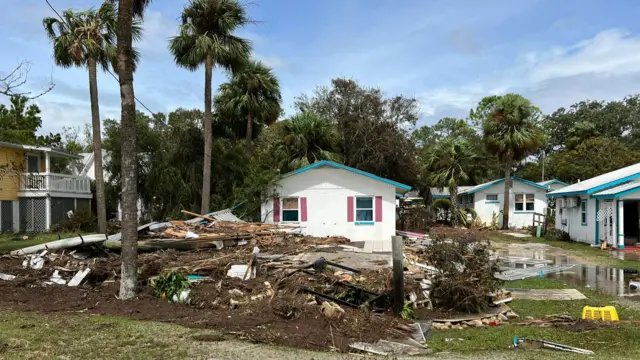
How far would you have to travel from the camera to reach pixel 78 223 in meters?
26.7

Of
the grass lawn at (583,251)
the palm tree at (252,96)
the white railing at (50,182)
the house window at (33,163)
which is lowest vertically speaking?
the grass lawn at (583,251)

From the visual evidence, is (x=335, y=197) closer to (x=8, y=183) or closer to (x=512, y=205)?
(x=8, y=183)

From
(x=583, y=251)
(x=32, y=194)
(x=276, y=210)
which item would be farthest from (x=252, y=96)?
(x=583, y=251)

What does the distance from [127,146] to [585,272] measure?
1352 centimetres

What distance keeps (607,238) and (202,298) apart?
20.2 m

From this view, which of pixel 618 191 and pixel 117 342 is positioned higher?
pixel 618 191

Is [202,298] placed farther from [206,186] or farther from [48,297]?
[206,186]

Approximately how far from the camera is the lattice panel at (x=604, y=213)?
22766 mm

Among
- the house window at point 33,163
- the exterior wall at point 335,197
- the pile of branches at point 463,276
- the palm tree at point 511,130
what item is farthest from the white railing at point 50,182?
the palm tree at point 511,130

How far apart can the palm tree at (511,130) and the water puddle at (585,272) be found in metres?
10.9

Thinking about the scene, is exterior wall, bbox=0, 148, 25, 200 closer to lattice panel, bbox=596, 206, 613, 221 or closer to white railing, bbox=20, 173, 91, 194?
white railing, bbox=20, 173, 91, 194

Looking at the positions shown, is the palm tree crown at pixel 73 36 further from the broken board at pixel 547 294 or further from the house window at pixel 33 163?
the broken board at pixel 547 294

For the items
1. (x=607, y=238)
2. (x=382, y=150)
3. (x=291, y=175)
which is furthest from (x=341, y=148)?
(x=607, y=238)

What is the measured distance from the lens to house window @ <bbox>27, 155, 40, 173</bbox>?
1138 inches
